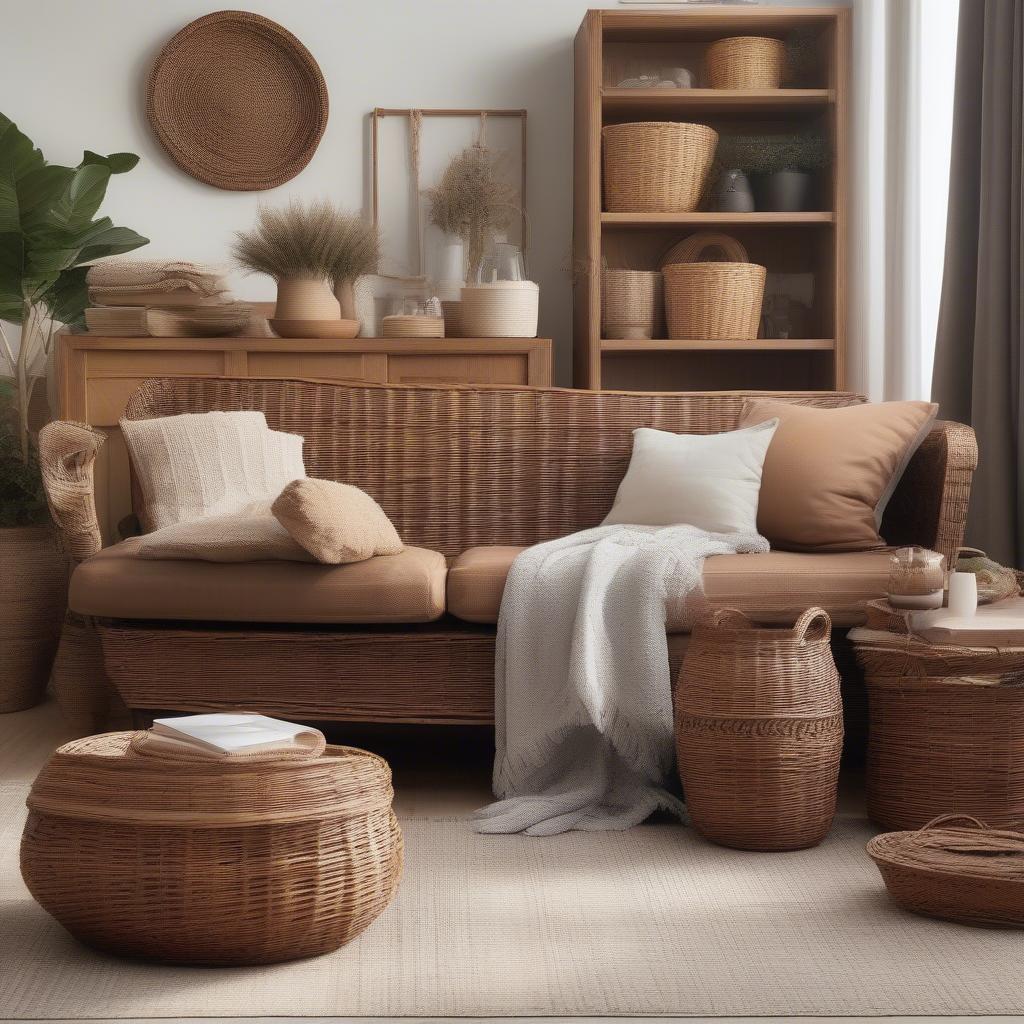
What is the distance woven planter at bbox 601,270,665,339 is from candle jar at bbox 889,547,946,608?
197cm

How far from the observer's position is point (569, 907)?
215 centimetres

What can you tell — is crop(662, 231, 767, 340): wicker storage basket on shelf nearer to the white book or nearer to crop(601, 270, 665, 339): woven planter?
crop(601, 270, 665, 339): woven planter

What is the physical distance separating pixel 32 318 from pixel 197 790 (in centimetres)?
289

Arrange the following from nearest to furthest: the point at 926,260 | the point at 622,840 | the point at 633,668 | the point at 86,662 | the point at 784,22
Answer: the point at 622,840 < the point at 633,668 < the point at 86,662 < the point at 926,260 < the point at 784,22

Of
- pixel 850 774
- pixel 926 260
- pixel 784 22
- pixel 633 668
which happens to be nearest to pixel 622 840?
pixel 633 668

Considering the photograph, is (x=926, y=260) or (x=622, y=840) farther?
(x=926, y=260)

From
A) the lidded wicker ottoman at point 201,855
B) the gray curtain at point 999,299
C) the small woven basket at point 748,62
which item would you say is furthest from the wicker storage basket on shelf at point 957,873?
the small woven basket at point 748,62

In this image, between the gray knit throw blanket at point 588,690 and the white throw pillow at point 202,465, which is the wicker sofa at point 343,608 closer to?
the gray knit throw blanket at point 588,690

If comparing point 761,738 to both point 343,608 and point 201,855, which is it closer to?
point 343,608

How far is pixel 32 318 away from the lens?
4.34 m

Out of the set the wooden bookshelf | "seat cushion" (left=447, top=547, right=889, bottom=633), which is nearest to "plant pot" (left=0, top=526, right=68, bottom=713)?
"seat cushion" (left=447, top=547, right=889, bottom=633)

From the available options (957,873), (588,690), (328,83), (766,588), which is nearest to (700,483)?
(766,588)

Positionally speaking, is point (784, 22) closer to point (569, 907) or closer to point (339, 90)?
point (339, 90)

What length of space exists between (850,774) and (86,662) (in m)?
1.81
